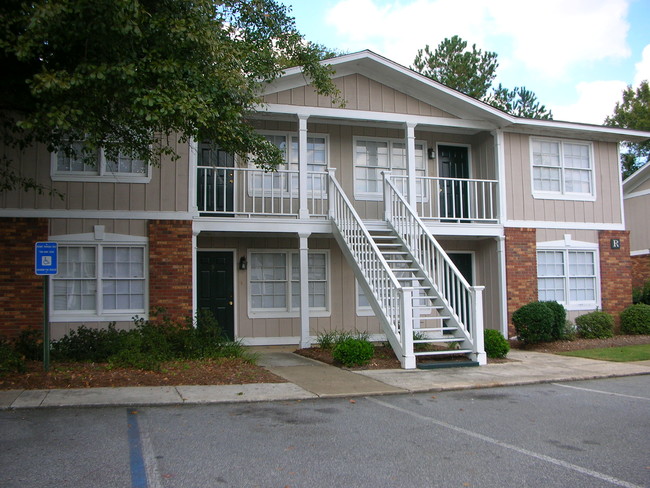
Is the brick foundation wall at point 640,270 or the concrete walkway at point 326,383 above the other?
the brick foundation wall at point 640,270

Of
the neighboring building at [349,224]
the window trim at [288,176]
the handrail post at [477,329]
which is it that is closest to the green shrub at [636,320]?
the neighboring building at [349,224]

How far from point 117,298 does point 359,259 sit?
199 inches

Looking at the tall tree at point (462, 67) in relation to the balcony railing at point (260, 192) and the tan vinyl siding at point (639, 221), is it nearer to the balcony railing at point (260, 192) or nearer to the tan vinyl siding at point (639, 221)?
the tan vinyl siding at point (639, 221)

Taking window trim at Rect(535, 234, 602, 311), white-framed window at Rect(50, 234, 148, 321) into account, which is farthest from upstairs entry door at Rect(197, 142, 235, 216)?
window trim at Rect(535, 234, 602, 311)

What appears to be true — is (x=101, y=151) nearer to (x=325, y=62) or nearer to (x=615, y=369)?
(x=325, y=62)

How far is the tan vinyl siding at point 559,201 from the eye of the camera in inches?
614

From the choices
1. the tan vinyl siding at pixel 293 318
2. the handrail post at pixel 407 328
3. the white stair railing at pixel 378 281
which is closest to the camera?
the handrail post at pixel 407 328

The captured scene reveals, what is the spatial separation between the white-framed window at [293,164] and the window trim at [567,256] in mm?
5950

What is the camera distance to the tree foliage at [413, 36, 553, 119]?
32.7 m

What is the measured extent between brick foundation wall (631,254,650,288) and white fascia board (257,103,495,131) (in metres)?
10.3

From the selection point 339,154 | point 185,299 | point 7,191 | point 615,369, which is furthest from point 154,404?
point 339,154

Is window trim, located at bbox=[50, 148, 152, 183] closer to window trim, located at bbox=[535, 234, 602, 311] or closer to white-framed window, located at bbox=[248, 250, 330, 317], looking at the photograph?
white-framed window, located at bbox=[248, 250, 330, 317]

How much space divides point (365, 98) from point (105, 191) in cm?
623

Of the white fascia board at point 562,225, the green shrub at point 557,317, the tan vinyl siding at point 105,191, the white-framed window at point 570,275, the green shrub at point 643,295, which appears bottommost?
the green shrub at point 557,317
